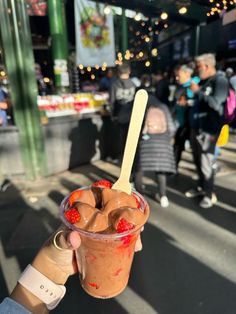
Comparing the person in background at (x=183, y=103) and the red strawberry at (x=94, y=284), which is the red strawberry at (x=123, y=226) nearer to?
the red strawberry at (x=94, y=284)

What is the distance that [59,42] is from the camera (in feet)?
20.9

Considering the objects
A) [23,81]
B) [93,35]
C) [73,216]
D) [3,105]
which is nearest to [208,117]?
[73,216]

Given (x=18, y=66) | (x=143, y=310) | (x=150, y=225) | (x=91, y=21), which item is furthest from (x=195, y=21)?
(x=143, y=310)

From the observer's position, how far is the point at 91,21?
619cm

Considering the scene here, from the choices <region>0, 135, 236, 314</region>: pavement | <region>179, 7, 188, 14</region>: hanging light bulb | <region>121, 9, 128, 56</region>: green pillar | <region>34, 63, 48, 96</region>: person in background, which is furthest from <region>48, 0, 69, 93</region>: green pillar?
→ <region>0, 135, 236, 314</region>: pavement

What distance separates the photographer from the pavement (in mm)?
1915

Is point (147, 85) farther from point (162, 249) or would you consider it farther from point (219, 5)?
point (162, 249)

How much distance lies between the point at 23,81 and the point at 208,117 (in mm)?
2610

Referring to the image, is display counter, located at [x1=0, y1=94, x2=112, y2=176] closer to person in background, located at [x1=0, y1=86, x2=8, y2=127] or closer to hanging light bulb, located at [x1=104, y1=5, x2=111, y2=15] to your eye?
person in background, located at [x1=0, y1=86, x2=8, y2=127]

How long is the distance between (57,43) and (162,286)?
598cm

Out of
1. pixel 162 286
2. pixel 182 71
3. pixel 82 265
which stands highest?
pixel 182 71

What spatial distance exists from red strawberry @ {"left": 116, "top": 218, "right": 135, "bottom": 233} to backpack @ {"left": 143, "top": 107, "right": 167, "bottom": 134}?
2.22 metres

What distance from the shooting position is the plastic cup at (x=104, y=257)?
3.15ft

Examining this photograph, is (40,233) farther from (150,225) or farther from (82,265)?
(82,265)
